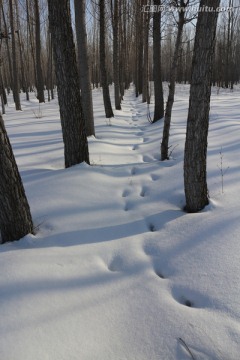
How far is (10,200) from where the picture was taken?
2824 millimetres

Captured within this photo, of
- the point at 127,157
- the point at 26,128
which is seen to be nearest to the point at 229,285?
the point at 127,157

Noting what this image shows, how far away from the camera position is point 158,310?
2125 mm

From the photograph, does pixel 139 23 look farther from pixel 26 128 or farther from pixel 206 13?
pixel 206 13

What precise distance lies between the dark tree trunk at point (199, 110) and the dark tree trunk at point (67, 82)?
1.83 m

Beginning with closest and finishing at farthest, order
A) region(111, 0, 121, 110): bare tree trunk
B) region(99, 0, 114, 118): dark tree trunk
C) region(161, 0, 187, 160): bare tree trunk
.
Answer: region(161, 0, 187, 160): bare tree trunk → region(99, 0, 114, 118): dark tree trunk → region(111, 0, 121, 110): bare tree trunk

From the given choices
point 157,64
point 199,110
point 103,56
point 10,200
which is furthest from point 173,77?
point 103,56

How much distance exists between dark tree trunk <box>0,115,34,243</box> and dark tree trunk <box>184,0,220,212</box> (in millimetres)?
1655

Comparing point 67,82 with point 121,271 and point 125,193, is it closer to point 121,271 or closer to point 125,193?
point 125,193

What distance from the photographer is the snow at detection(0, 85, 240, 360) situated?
1.87 meters

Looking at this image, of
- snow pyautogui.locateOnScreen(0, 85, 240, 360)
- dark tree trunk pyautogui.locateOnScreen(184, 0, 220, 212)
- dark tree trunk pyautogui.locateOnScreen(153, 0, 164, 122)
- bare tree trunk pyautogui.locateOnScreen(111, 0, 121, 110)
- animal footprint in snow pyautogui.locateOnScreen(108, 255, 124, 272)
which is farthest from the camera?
bare tree trunk pyautogui.locateOnScreen(111, 0, 121, 110)

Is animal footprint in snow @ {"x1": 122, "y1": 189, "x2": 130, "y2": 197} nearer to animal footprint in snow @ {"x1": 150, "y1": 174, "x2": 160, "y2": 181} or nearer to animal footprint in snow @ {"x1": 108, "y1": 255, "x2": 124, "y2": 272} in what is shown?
animal footprint in snow @ {"x1": 150, "y1": 174, "x2": 160, "y2": 181}

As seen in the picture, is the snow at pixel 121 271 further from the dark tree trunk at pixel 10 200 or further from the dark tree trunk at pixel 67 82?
the dark tree trunk at pixel 67 82

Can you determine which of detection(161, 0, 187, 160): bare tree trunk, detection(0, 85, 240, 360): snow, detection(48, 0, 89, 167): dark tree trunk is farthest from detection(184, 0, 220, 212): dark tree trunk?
detection(161, 0, 187, 160): bare tree trunk

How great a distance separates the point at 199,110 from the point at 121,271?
167 centimetres
